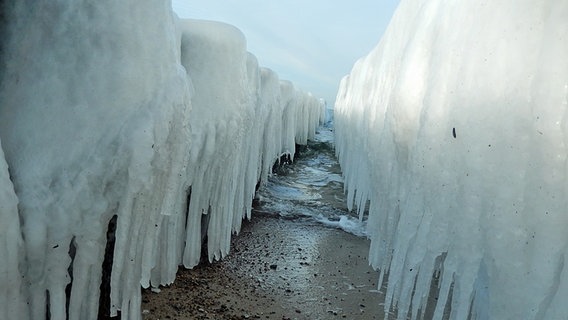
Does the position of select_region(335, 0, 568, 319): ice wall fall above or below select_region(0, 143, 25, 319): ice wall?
above

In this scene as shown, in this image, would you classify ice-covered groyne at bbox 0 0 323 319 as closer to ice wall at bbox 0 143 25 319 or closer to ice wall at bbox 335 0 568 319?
ice wall at bbox 0 143 25 319

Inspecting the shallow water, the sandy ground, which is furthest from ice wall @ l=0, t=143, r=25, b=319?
the shallow water

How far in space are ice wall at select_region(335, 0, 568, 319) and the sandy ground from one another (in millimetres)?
997

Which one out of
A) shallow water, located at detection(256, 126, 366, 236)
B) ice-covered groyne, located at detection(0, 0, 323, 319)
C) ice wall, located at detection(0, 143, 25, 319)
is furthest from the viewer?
shallow water, located at detection(256, 126, 366, 236)

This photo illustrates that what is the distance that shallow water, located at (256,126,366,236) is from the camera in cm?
747

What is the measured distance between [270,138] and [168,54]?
20.4ft

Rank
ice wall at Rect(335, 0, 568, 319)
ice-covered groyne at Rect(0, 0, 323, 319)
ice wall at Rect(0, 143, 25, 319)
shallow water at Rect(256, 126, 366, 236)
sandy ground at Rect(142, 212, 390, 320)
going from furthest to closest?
shallow water at Rect(256, 126, 366, 236), sandy ground at Rect(142, 212, 390, 320), ice-covered groyne at Rect(0, 0, 323, 319), ice wall at Rect(0, 143, 25, 319), ice wall at Rect(335, 0, 568, 319)

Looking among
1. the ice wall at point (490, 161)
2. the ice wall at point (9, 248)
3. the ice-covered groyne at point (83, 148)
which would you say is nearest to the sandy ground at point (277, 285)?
the ice wall at point (490, 161)

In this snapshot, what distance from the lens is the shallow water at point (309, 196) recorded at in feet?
24.5

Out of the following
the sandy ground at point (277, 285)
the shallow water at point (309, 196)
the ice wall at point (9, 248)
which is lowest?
the shallow water at point (309, 196)

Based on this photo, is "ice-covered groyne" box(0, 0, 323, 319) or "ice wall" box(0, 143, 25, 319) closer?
"ice wall" box(0, 143, 25, 319)

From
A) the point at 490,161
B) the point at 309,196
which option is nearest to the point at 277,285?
the point at 490,161

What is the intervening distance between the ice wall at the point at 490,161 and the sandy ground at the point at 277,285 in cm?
100

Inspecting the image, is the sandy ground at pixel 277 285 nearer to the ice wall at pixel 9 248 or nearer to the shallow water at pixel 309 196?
the shallow water at pixel 309 196
